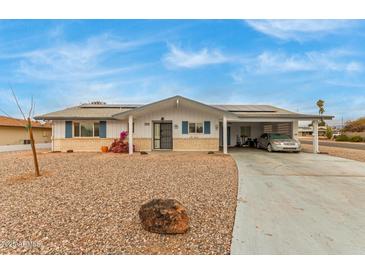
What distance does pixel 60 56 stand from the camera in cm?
1339

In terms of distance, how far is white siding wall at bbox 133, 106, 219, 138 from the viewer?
1440 cm

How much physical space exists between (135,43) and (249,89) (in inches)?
663

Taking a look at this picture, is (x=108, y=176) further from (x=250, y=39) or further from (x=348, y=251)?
(x=250, y=39)

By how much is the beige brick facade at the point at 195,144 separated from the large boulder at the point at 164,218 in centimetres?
1107

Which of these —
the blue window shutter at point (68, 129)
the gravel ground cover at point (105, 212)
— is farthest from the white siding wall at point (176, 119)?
the gravel ground cover at point (105, 212)

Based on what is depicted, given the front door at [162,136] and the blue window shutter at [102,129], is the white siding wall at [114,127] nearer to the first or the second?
the blue window shutter at [102,129]

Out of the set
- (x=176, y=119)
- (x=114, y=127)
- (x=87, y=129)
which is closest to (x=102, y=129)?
(x=114, y=127)

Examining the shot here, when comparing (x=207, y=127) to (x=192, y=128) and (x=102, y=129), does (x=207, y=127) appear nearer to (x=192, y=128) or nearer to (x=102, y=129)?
(x=192, y=128)

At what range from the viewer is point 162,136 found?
49.8 feet

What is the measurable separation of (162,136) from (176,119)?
1.84 meters

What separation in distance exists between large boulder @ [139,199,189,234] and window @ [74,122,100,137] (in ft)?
42.4

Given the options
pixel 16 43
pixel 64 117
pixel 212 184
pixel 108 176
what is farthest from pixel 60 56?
pixel 212 184

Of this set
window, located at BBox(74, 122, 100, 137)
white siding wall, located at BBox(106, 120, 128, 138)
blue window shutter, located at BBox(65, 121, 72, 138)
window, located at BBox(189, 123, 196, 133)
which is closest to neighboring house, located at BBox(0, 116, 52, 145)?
blue window shutter, located at BBox(65, 121, 72, 138)

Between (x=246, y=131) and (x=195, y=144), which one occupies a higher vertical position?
(x=246, y=131)
